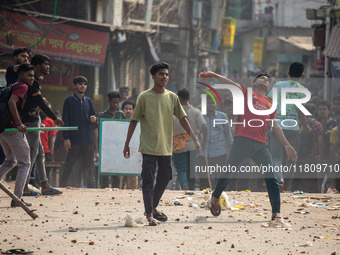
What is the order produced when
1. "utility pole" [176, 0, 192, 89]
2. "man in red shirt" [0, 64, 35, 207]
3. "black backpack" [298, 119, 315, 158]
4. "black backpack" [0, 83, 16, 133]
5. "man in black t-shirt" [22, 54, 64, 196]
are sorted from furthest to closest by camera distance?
"utility pole" [176, 0, 192, 89] < "black backpack" [298, 119, 315, 158] < "man in black t-shirt" [22, 54, 64, 196] < "man in red shirt" [0, 64, 35, 207] < "black backpack" [0, 83, 16, 133]

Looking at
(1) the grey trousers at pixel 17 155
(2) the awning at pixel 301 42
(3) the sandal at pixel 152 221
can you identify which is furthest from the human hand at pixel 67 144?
(2) the awning at pixel 301 42

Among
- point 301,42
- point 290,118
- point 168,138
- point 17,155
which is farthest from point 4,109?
point 301,42

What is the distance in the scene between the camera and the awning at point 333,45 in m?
18.9

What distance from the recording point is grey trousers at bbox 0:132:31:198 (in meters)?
8.34

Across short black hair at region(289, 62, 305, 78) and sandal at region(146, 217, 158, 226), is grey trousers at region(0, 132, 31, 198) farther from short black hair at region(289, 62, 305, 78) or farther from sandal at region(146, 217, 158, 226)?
short black hair at region(289, 62, 305, 78)

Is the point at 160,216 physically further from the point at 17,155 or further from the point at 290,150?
the point at 17,155

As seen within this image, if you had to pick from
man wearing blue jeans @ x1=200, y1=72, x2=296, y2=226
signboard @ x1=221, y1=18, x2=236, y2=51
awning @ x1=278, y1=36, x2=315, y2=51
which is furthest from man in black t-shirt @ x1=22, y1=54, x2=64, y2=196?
signboard @ x1=221, y1=18, x2=236, y2=51

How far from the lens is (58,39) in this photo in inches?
832

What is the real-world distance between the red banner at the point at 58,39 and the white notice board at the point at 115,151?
8.01 meters

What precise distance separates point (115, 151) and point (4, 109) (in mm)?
4037

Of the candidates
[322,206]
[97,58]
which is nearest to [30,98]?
[322,206]

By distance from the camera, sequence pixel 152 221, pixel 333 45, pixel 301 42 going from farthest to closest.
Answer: pixel 301 42, pixel 333 45, pixel 152 221

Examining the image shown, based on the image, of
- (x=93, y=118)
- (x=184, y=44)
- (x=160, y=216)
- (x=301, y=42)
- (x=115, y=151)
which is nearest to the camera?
(x=160, y=216)

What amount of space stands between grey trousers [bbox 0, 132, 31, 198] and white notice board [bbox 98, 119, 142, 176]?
3394mm
